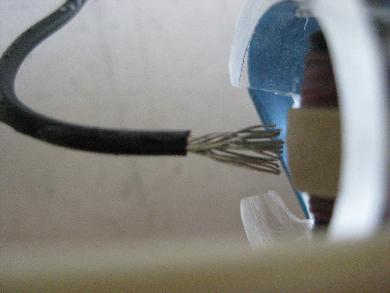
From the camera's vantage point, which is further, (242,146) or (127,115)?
(127,115)

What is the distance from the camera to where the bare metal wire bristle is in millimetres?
334

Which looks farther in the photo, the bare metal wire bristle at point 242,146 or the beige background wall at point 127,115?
the beige background wall at point 127,115

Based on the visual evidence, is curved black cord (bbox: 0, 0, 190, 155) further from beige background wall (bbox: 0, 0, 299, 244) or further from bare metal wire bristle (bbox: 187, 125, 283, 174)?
beige background wall (bbox: 0, 0, 299, 244)

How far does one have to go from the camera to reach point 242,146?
0.35 meters

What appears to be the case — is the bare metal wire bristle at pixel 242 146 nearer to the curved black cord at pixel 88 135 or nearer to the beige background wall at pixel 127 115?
the curved black cord at pixel 88 135

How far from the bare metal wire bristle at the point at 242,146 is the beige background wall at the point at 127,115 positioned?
0.19 metres

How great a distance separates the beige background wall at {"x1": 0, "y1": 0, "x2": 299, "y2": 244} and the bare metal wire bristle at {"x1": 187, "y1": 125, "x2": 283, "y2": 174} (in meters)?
0.19

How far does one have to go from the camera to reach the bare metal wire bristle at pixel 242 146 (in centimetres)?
33

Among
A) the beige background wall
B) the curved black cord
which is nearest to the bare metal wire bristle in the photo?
the curved black cord

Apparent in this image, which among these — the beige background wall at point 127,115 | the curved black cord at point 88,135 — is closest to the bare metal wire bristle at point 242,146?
the curved black cord at point 88,135

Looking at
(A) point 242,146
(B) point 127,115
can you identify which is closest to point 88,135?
(A) point 242,146

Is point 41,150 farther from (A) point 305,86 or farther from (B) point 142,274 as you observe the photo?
(B) point 142,274

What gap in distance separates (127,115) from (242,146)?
0.31 meters

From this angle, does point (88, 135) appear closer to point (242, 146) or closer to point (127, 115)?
point (242, 146)
